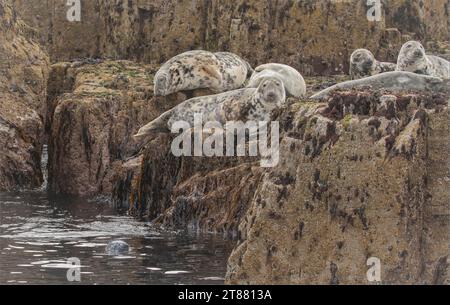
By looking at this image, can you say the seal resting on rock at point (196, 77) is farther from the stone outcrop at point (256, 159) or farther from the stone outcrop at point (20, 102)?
the stone outcrop at point (20, 102)

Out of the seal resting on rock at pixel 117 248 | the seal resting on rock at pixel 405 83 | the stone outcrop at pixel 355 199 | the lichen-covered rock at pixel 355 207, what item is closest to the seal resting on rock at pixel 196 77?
the seal resting on rock at pixel 405 83

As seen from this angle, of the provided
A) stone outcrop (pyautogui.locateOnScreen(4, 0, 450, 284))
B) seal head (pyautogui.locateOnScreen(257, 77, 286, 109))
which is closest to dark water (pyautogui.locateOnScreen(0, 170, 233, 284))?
stone outcrop (pyautogui.locateOnScreen(4, 0, 450, 284))

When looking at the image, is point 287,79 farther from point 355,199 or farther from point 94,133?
point 355,199

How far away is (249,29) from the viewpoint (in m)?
21.7

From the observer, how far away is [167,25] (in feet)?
73.2

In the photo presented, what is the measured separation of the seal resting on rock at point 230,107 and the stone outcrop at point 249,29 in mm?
4299

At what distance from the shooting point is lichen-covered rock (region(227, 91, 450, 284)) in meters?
10.5

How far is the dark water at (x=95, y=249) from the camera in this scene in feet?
40.7

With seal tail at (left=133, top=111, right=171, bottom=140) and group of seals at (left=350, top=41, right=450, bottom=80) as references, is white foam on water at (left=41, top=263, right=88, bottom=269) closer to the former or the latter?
seal tail at (left=133, top=111, right=171, bottom=140)

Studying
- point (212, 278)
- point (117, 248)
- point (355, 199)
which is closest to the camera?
point (355, 199)

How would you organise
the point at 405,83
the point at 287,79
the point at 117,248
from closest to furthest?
the point at 117,248, the point at 405,83, the point at 287,79

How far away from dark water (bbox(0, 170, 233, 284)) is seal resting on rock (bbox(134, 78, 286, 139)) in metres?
1.20

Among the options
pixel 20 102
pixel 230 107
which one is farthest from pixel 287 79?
pixel 20 102

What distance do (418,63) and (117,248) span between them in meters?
6.10
